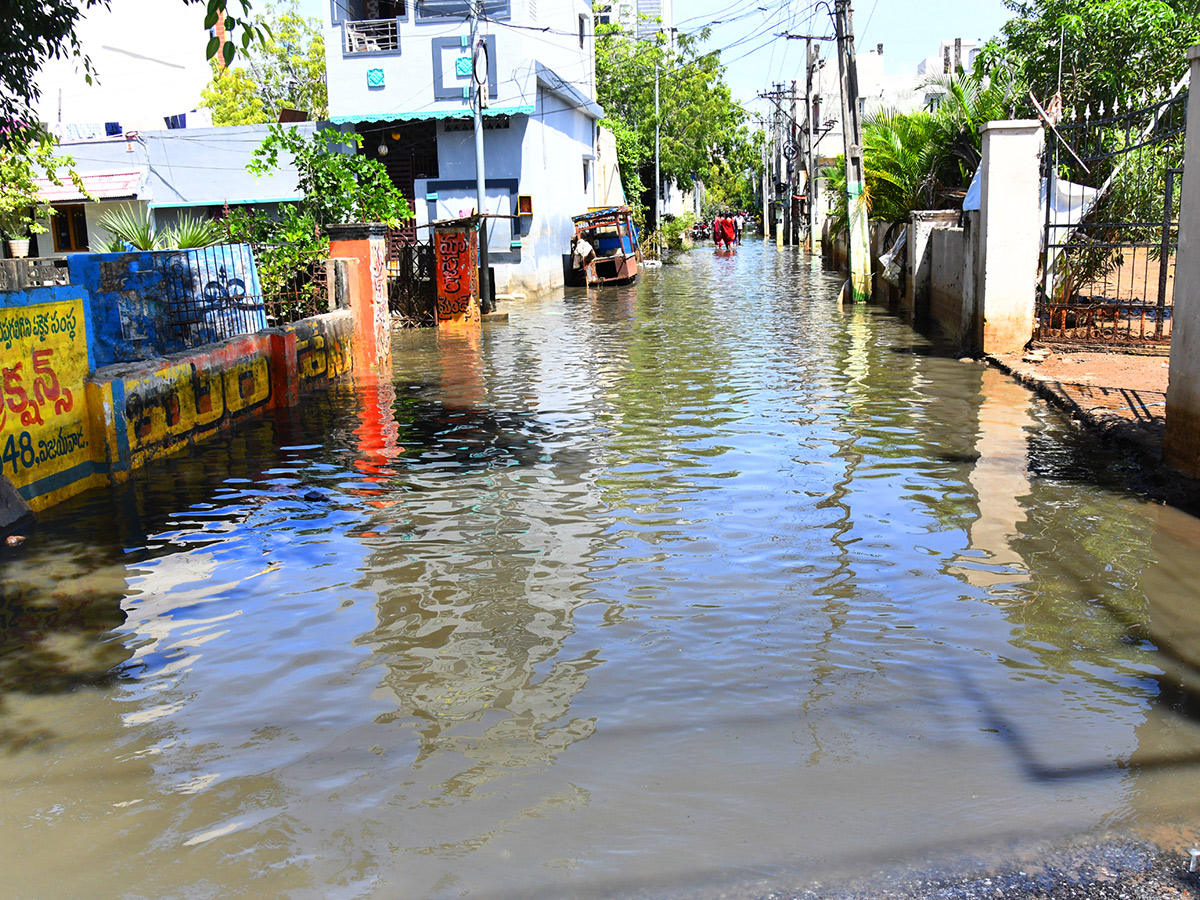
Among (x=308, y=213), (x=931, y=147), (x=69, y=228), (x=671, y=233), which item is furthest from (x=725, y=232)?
(x=308, y=213)

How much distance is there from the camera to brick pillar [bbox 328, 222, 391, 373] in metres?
15.4

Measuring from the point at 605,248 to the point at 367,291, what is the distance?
17547 millimetres

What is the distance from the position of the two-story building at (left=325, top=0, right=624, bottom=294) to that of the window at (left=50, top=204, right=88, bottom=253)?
37.6 ft

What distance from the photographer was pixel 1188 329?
7.63 m

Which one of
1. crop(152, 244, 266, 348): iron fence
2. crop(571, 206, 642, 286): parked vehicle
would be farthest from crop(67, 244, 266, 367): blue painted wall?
crop(571, 206, 642, 286): parked vehicle

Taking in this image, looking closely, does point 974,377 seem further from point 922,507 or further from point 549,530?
point 549,530

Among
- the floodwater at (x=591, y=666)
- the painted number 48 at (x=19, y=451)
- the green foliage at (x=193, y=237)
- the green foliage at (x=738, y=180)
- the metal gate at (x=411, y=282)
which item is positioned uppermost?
the green foliage at (x=738, y=180)

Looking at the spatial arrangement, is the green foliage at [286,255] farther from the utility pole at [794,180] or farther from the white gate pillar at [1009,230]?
the utility pole at [794,180]

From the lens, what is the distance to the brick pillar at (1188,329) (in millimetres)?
7527

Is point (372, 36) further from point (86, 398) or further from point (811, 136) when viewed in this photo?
point (811, 136)

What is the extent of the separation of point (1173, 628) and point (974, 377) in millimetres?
7912

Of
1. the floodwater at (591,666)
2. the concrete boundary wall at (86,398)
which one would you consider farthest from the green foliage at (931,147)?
the concrete boundary wall at (86,398)

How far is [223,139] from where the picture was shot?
32.8m

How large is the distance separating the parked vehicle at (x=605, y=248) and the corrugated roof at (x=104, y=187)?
44.6 ft
